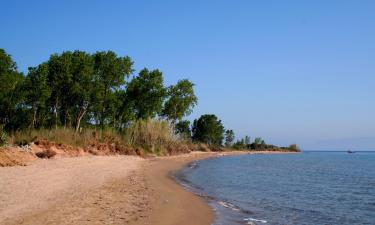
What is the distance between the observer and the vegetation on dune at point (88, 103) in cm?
3931

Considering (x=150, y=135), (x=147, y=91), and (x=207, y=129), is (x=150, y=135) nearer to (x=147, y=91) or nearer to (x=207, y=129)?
(x=147, y=91)

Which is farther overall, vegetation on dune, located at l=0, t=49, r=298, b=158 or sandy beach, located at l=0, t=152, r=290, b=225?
vegetation on dune, located at l=0, t=49, r=298, b=158

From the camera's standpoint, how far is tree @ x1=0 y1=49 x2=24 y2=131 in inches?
1527

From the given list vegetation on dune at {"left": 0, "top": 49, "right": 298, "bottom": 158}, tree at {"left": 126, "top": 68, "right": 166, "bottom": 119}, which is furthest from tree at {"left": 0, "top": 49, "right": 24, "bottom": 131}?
tree at {"left": 126, "top": 68, "right": 166, "bottom": 119}

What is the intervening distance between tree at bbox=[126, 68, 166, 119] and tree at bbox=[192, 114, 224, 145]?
2260 inches

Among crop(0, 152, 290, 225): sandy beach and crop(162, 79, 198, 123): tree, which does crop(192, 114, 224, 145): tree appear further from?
crop(0, 152, 290, 225): sandy beach

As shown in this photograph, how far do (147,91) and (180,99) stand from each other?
12.5m

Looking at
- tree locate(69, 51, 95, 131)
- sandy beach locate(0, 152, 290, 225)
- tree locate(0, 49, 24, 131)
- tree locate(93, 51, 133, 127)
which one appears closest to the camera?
sandy beach locate(0, 152, 290, 225)

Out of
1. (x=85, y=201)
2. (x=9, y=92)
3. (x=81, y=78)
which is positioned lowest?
(x=85, y=201)

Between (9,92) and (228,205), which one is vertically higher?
(9,92)

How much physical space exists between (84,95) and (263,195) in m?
31.4

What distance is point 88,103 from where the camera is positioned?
50.0 m

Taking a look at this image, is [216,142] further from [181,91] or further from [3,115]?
[3,115]

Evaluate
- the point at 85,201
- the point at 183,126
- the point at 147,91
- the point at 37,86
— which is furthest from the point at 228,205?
the point at 183,126
